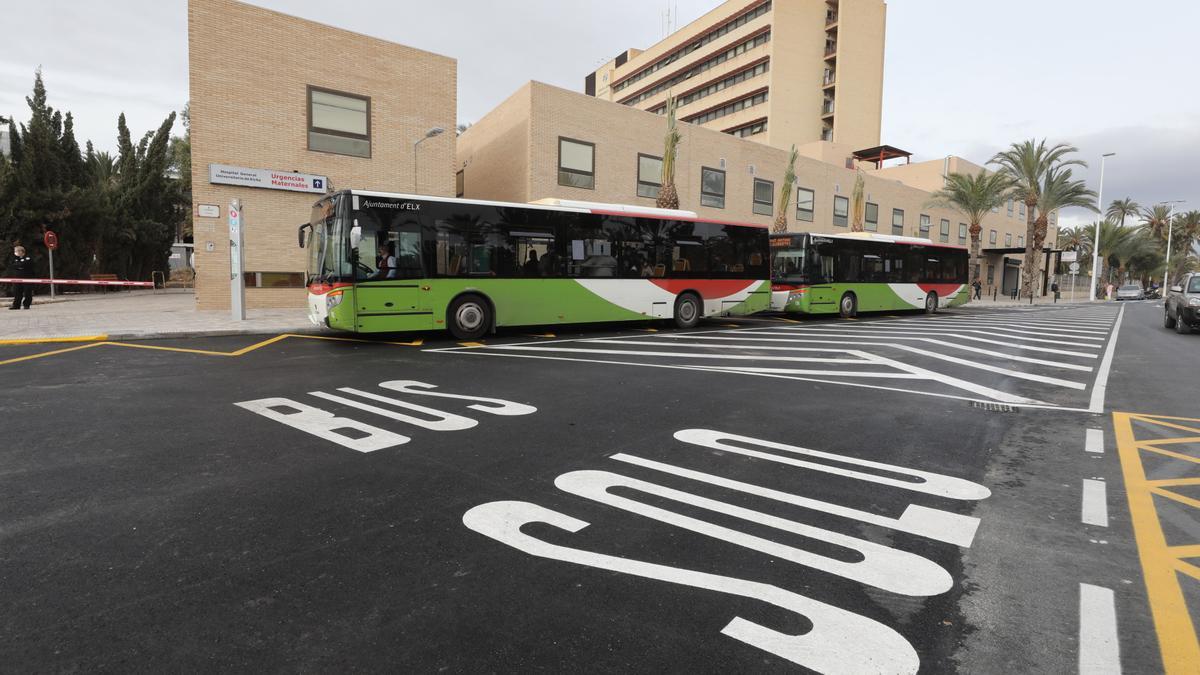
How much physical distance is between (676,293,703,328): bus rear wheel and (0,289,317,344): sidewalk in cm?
926

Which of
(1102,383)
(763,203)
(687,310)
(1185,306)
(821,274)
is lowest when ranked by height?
(1102,383)

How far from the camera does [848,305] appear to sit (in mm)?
21828

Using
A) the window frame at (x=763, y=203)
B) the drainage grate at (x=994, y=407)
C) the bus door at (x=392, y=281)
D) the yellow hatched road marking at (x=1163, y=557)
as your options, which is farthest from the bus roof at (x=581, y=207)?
the window frame at (x=763, y=203)

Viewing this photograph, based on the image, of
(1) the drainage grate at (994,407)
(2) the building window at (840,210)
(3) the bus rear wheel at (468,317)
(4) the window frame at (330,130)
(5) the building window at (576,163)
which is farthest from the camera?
(2) the building window at (840,210)

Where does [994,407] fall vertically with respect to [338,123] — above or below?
below

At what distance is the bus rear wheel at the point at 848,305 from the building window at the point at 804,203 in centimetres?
1391

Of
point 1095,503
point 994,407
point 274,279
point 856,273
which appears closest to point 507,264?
→ point 274,279

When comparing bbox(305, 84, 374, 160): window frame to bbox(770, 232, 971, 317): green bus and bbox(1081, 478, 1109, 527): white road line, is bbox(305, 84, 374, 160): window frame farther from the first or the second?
bbox(1081, 478, 1109, 527): white road line

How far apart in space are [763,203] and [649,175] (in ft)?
A: 27.8

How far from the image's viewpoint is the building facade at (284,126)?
17641mm

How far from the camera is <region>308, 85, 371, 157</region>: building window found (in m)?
19.3

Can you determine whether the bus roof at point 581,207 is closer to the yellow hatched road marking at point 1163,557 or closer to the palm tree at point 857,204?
the yellow hatched road marking at point 1163,557

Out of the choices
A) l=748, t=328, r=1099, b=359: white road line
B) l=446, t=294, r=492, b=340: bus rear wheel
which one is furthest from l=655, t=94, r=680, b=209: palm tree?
l=446, t=294, r=492, b=340: bus rear wheel

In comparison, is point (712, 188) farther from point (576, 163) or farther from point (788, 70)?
point (788, 70)
